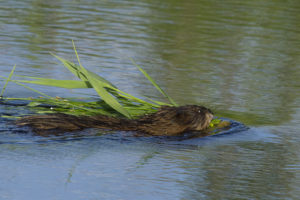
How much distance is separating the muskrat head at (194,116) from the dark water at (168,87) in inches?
10.5

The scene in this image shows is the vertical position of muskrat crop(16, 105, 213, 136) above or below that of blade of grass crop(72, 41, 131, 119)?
below

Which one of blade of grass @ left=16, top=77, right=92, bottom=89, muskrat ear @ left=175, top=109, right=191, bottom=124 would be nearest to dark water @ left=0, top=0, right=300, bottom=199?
muskrat ear @ left=175, top=109, right=191, bottom=124

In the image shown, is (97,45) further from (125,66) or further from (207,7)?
(207,7)

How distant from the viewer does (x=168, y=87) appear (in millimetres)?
9359

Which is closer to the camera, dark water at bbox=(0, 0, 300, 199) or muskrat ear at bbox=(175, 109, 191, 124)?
dark water at bbox=(0, 0, 300, 199)

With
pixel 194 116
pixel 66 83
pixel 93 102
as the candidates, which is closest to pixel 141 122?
pixel 194 116

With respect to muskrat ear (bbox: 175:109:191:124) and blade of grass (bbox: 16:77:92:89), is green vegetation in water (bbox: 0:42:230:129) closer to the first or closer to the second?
blade of grass (bbox: 16:77:92:89)

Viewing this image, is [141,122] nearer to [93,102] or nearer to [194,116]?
[194,116]

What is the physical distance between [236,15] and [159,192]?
11.2 m

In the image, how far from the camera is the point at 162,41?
1265cm

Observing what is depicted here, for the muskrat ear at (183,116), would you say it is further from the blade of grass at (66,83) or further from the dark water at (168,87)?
the blade of grass at (66,83)

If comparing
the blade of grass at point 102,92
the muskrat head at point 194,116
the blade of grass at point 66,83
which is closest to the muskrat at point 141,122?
the muskrat head at point 194,116

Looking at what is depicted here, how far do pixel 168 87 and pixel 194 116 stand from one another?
6.61 ft

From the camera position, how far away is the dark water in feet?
18.4
